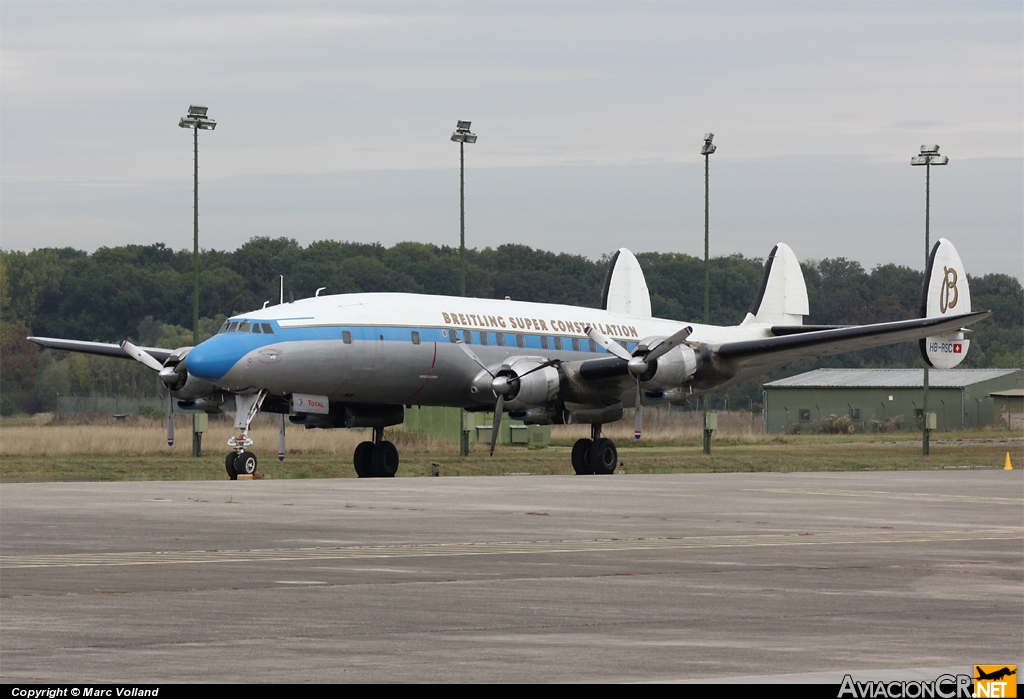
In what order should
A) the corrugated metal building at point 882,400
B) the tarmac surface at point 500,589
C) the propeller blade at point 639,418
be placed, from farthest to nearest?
the corrugated metal building at point 882,400
the propeller blade at point 639,418
the tarmac surface at point 500,589

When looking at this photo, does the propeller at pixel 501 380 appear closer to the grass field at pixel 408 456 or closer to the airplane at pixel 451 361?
the airplane at pixel 451 361

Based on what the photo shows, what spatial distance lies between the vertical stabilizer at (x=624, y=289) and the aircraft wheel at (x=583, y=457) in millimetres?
10722

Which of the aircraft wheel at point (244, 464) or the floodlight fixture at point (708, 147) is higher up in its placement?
the floodlight fixture at point (708, 147)

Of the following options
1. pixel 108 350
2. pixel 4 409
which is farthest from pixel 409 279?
pixel 108 350

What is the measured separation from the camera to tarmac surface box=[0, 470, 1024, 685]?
8500 millimetres

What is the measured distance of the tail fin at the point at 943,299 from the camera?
42.8 meters

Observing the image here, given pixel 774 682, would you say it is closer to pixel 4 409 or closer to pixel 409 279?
pixel 4 409

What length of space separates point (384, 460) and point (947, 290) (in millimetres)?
17862

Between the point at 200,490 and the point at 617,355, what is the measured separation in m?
12.8

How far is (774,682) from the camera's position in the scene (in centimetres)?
774

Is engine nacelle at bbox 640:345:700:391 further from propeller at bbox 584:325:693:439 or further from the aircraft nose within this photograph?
the aircraft nose

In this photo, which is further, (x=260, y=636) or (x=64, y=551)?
(x=64, y=551)

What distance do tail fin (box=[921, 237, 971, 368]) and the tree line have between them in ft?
183

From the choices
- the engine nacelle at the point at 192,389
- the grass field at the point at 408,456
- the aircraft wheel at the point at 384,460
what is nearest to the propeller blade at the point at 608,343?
the aircraft wheel at the point at 384,460
